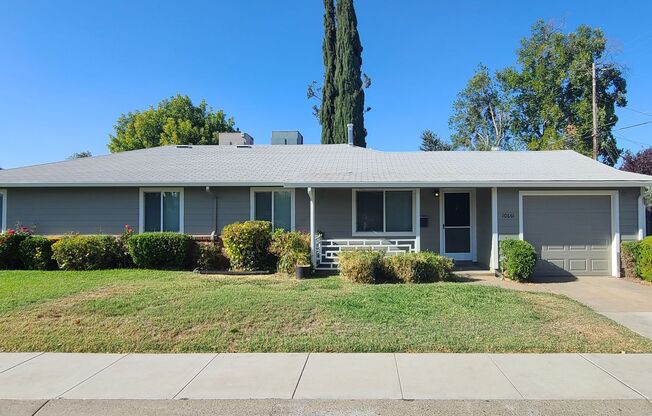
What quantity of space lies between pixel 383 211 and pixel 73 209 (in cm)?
937

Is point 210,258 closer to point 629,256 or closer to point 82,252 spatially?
point 82,252

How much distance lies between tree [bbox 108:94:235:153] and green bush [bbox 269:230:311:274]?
2600 centimetres

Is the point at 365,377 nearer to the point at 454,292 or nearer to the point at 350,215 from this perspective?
the point at 454,292

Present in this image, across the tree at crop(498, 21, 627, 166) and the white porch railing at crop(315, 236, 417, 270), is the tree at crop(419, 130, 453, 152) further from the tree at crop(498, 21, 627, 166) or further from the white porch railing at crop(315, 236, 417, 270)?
the white porch railing at crop(315, 236, 417, 270)

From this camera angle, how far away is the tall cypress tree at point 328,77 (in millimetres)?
28438

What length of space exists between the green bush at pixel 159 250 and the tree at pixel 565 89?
2722 centimetres

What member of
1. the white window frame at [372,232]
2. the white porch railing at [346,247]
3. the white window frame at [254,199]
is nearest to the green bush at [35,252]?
the white window frame at [254,199]

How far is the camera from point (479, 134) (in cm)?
3875

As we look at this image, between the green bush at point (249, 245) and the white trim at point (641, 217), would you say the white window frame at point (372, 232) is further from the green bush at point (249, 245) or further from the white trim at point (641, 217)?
the white trim at point (641, 217)

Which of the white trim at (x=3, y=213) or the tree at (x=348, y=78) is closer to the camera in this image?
the white trim at (x=3, y=213)

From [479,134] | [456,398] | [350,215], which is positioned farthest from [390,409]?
[479,134]

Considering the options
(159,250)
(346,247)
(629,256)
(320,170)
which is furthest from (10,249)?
(629,256)

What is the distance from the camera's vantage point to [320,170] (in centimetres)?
1330

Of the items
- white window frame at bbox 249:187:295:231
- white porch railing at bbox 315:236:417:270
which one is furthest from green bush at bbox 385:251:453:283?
white window frame at bbox 249:187:295:231
